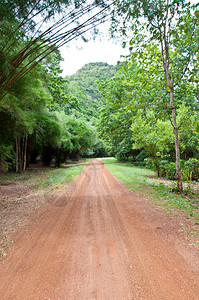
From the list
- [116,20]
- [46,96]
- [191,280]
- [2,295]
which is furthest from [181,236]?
[46,96]

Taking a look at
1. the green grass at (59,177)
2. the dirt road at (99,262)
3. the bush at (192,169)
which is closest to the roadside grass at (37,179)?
the green grass at (59,177)

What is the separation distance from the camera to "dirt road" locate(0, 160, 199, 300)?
82.5 inches

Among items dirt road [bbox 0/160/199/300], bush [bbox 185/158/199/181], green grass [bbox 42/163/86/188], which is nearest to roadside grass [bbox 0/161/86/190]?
green grass [bbox 42/163/86/188]

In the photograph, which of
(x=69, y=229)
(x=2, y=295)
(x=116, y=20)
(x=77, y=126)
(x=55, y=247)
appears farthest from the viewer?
(x=77, y=126)

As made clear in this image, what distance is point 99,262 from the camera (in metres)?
2.61

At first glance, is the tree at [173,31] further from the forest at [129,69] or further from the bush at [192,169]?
the bush at [192,169]

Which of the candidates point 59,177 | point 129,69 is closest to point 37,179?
point 59,177

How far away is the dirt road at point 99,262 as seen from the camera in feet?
6.88

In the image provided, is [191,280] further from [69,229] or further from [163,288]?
[69,229]

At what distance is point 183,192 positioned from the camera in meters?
7.14

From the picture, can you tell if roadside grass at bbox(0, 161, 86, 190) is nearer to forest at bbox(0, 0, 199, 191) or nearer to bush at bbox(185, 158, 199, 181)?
forest at bbox(0, 0, 199, 191)

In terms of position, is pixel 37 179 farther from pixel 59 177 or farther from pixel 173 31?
pixel 173 31

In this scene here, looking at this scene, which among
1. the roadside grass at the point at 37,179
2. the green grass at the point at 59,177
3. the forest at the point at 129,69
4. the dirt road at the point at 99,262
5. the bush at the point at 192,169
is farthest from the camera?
the bush at the point at 192,169

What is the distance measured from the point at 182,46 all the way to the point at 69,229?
8.01 meters
